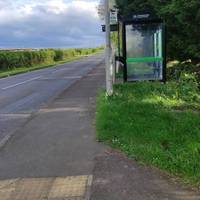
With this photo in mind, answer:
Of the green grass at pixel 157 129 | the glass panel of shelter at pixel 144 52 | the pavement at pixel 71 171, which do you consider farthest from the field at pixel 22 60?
the pavement at pixel 71 171

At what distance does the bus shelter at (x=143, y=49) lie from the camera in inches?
786

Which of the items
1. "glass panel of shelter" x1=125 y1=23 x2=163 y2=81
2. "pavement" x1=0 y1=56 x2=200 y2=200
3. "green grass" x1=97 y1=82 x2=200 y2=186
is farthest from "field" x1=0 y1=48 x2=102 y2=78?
"pavement" x1=0 y1=56 x2=200 y2=200

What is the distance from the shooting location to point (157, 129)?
1076 cm

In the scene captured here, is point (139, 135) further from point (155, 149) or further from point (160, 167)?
point (160, 167)

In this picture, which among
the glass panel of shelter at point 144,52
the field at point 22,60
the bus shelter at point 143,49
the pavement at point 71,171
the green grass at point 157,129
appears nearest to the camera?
the pavement at point 71,171

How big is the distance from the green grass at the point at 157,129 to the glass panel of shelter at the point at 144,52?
12.4 feet

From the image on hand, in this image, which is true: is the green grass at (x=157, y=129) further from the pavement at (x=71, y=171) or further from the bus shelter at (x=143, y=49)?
the bus shelter at (x=143, y=49)

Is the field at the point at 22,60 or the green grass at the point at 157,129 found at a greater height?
the green grass at the point at 157,129

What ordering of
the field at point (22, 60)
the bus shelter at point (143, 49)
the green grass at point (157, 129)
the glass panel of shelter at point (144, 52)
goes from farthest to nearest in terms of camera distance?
the field at point (22, 60)
the glass panel of shelter at point (144, 52)
the bus shelter at point (143, 49)
the green grass at point (157, 129)

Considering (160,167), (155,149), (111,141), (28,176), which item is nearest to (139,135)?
(111,141)

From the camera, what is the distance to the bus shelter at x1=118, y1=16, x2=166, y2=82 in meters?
20.0

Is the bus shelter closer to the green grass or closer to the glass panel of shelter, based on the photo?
the glass panel of shelter

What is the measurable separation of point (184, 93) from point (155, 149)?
851 cm

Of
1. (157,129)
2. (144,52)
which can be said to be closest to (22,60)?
(144,52)
